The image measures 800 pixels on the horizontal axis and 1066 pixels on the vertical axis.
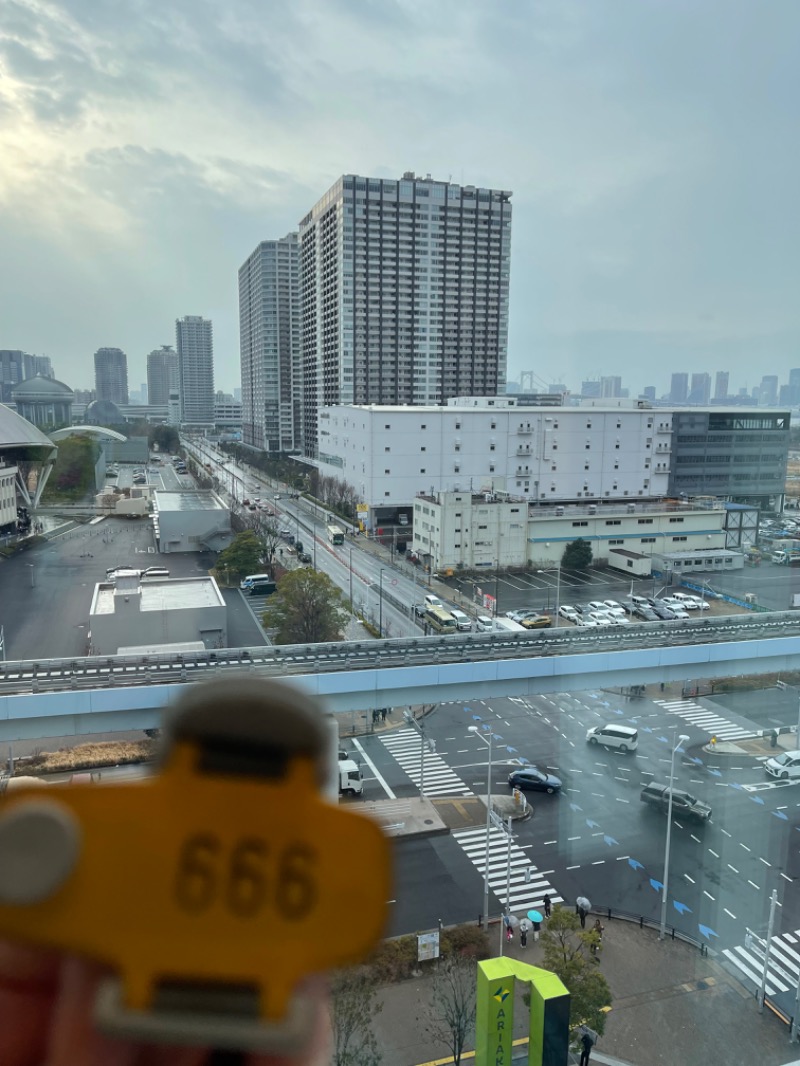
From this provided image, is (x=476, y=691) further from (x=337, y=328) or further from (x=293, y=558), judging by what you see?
(x=337, y=328)

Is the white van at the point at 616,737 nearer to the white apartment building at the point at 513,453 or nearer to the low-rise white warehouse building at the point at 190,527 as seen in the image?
the low-rise white warehouse building at the point at 190,527

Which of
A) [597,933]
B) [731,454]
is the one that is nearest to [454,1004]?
[597,933]

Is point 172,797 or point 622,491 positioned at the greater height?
point 172,797

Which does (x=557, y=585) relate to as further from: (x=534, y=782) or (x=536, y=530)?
(x=534, y=782)

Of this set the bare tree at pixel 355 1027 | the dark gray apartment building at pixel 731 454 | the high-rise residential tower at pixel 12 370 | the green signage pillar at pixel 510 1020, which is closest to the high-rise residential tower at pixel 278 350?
the high-rise residential tower at pixel 12 370

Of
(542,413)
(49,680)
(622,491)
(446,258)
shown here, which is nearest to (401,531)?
(542,413)

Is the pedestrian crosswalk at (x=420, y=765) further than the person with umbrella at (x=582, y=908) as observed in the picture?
Yes
